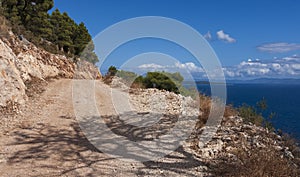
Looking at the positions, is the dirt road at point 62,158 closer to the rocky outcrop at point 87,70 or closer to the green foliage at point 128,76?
the green foliage at point 128,76

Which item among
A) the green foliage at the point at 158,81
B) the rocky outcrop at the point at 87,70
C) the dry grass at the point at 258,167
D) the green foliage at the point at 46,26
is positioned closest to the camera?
the dry grass at the point at 258,167

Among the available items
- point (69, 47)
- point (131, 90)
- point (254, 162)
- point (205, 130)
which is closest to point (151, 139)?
point (205, 130)

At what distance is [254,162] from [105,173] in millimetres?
2465

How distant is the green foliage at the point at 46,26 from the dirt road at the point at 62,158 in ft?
37.7

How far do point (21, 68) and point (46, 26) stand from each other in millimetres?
15217

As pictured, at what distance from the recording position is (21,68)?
34.0ft

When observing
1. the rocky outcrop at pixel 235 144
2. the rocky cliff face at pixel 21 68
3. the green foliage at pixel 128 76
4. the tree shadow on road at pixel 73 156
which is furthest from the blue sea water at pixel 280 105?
the rocky cliff face at pixel 21 68

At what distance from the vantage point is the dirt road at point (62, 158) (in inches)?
150

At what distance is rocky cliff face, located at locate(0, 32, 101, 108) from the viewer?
736cm

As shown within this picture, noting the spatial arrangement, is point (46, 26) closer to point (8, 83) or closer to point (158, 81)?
point (158, 81)

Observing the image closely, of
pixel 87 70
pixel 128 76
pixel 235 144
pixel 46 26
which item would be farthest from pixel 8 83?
pixel 87 70

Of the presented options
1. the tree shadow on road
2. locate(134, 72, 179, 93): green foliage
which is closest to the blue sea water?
locate(134, 72, 179, 93): green foliage

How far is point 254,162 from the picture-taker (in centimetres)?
367

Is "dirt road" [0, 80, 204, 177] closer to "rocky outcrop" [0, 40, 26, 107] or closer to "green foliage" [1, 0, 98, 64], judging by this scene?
"rocky outcrop" [0, 40, 26, 107]
